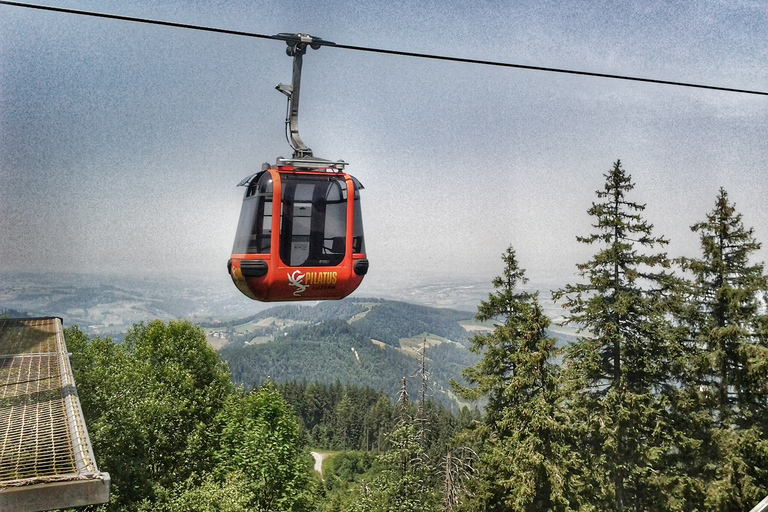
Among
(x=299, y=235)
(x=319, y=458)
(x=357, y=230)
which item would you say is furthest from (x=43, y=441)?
(x=319, y=458)

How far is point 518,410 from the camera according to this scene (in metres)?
16.8

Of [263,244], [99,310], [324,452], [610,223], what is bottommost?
[324,452]

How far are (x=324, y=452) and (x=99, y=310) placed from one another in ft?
236

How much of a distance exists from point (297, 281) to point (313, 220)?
85cm

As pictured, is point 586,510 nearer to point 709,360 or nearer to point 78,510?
point 709,360

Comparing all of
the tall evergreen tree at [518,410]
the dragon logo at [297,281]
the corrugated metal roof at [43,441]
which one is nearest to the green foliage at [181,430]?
the corrugated metal roof at [43,441]

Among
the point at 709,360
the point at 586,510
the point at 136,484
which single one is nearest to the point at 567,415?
the point at 586,510

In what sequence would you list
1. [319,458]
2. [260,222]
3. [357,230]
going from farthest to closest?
[319,458] < [357,230] < [260,222]

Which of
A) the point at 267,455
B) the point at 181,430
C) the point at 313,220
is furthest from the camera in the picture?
the point at 181,430

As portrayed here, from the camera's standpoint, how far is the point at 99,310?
446 feet

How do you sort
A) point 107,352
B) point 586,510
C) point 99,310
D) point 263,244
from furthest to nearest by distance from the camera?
1. point 99,310
2. point 107,352
3. point 586,510
4. point 263,244

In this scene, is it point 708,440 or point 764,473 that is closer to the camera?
point 764,473

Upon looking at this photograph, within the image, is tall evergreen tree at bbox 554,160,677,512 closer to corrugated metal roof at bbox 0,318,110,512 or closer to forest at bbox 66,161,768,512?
forest at bbox 66,161,768,512

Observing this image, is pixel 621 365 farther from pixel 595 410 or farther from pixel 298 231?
pixel 298 231
